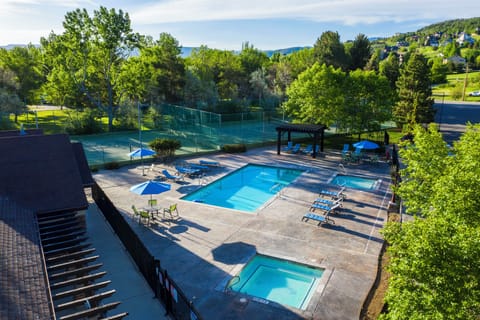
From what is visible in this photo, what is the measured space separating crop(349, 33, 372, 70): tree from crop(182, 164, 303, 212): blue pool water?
138 ft

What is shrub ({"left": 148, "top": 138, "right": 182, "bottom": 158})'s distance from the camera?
2577cm

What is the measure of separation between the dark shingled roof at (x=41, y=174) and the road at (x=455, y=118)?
32938mm

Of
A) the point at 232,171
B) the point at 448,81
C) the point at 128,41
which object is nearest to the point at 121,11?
the point at 128,41

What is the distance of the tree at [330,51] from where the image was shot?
182ft

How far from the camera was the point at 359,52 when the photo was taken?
196ft

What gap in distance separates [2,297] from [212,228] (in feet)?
29.9

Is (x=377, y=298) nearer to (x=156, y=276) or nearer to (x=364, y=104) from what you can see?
(x=156, y=276)

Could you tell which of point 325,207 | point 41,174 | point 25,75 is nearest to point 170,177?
point 41,174

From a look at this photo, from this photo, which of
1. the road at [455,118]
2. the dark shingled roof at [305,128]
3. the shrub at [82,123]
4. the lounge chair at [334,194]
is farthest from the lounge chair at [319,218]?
the shrub at [82,123]

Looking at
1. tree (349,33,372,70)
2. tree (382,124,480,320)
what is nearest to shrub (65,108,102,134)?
tree (382,124,480,320)

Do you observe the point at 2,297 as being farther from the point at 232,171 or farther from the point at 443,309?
the point at 232,171

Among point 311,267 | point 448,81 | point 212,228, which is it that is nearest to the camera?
point 311,267

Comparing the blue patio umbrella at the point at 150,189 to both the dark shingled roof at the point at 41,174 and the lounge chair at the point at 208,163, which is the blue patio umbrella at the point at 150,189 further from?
the lounge chair at the point at 208,163

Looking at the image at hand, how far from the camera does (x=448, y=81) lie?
96688mm
